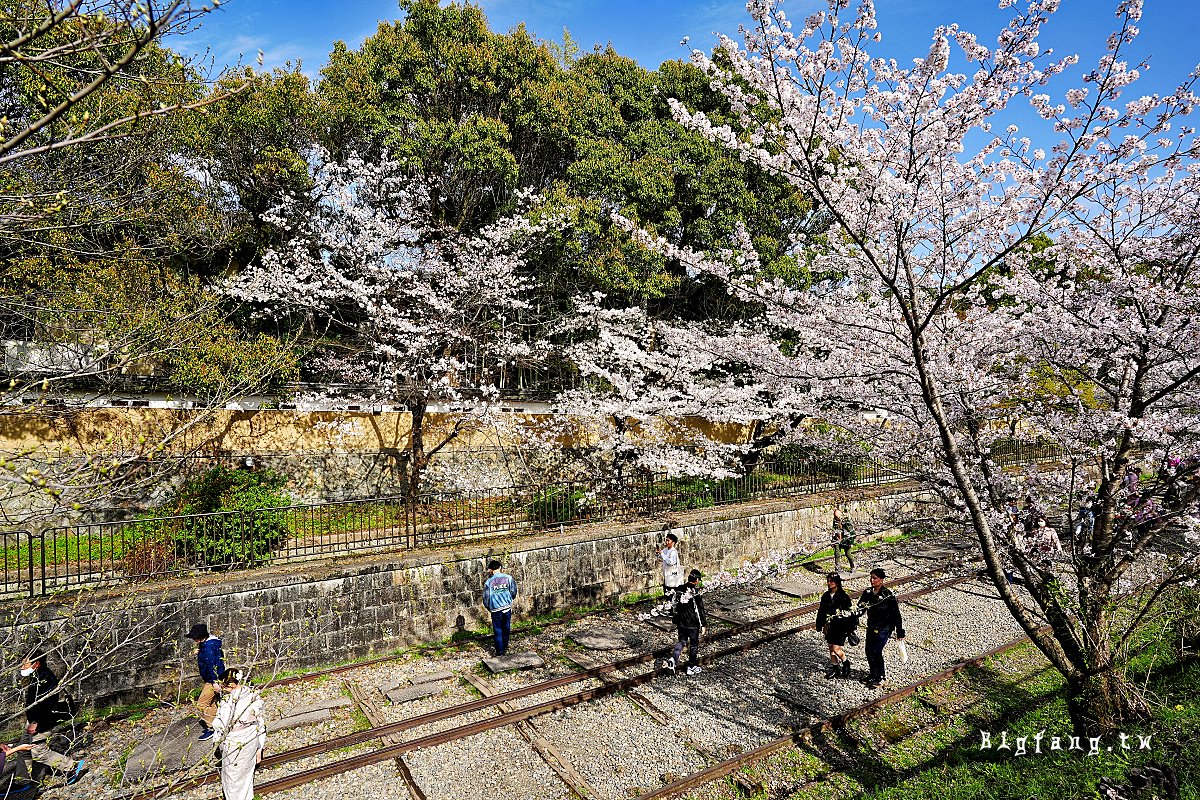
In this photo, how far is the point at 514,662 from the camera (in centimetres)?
998

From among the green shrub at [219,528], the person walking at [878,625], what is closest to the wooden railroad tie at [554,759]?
the person walking at [878,625]

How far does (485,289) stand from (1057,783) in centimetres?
1397

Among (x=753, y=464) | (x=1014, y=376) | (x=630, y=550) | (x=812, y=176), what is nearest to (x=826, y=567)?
(x=753, y=464)

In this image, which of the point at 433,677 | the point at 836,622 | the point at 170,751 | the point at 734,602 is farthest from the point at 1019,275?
the point at 170,751

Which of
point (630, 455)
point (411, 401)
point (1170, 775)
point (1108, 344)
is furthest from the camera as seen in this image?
point (630, 455)

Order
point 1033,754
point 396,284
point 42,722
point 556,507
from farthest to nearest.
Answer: point 396,284
point 556,507
point 42,722
point 1033,754

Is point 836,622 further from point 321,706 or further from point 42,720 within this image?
point 42,720

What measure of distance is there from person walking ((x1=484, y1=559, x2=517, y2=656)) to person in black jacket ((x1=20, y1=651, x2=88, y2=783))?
17.2 feet

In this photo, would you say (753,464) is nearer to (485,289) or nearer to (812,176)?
(485,289)

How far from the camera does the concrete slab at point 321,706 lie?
834 cm

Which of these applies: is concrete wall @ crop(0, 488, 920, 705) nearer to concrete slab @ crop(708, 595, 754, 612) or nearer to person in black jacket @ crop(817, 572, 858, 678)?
person in black jacket @ crop(817, 572, 858, 678)

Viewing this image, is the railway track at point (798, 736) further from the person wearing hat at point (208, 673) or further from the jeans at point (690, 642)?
the person wearing hat at point (208, 673)

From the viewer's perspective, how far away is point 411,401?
50.1 feet

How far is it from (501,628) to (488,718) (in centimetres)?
219
